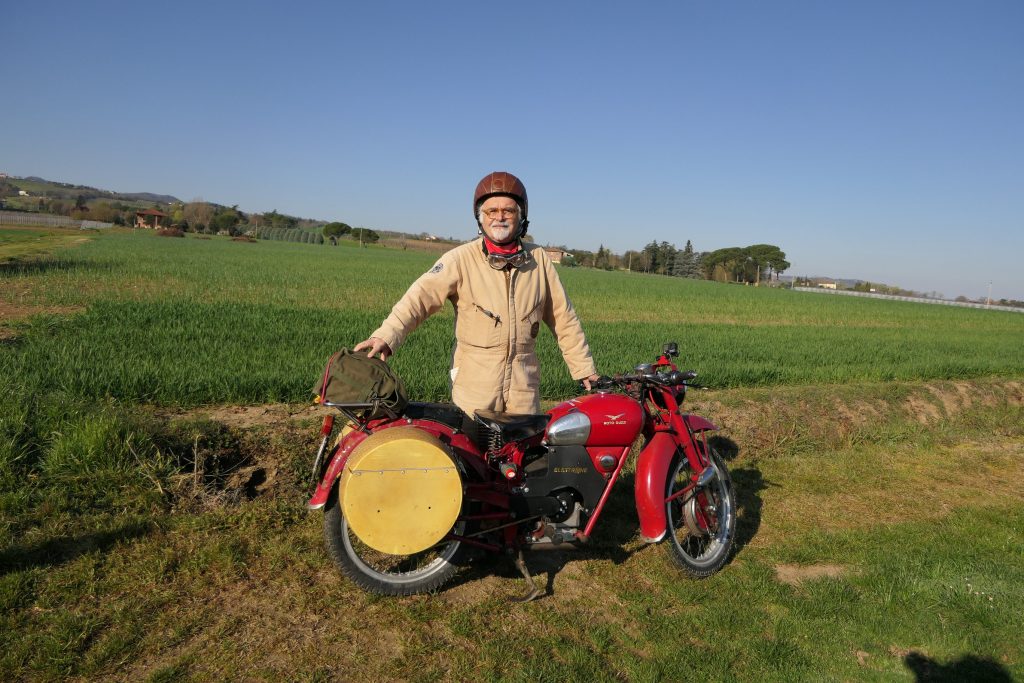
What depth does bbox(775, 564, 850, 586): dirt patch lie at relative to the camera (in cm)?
398

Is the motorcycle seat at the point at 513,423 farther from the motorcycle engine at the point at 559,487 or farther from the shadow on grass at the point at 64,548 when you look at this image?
the shadow on grass at the point at 64,548

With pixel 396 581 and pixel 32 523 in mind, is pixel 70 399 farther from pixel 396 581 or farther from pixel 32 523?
pixel 396 581

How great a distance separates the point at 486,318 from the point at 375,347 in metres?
0.66

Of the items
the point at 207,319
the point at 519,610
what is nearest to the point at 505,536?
the point at 519,610

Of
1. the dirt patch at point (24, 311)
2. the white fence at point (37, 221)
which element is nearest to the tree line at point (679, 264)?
the white fence at point (37, 221)

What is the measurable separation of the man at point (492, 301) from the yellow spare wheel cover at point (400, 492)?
72cm

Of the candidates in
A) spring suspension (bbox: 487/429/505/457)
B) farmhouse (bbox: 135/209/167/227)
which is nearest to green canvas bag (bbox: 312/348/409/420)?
spring suspension (bbox: 487/429/505/457)

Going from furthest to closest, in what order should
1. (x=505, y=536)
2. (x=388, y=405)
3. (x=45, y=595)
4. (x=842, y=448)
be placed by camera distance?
(x=842, y=448), (x=505, y=536), (x=388, y=405), (x=45, y=595)

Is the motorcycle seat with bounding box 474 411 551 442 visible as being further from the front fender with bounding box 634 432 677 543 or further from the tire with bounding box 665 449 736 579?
the tire with bounding box 665 449 736 579

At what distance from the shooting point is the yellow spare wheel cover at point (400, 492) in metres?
2.94

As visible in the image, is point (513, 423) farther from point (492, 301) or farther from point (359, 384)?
point (359, 384)

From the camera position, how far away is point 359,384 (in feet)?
10.0

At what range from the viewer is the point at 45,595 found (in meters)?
2.90

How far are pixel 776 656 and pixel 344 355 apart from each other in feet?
Result: 8.35
